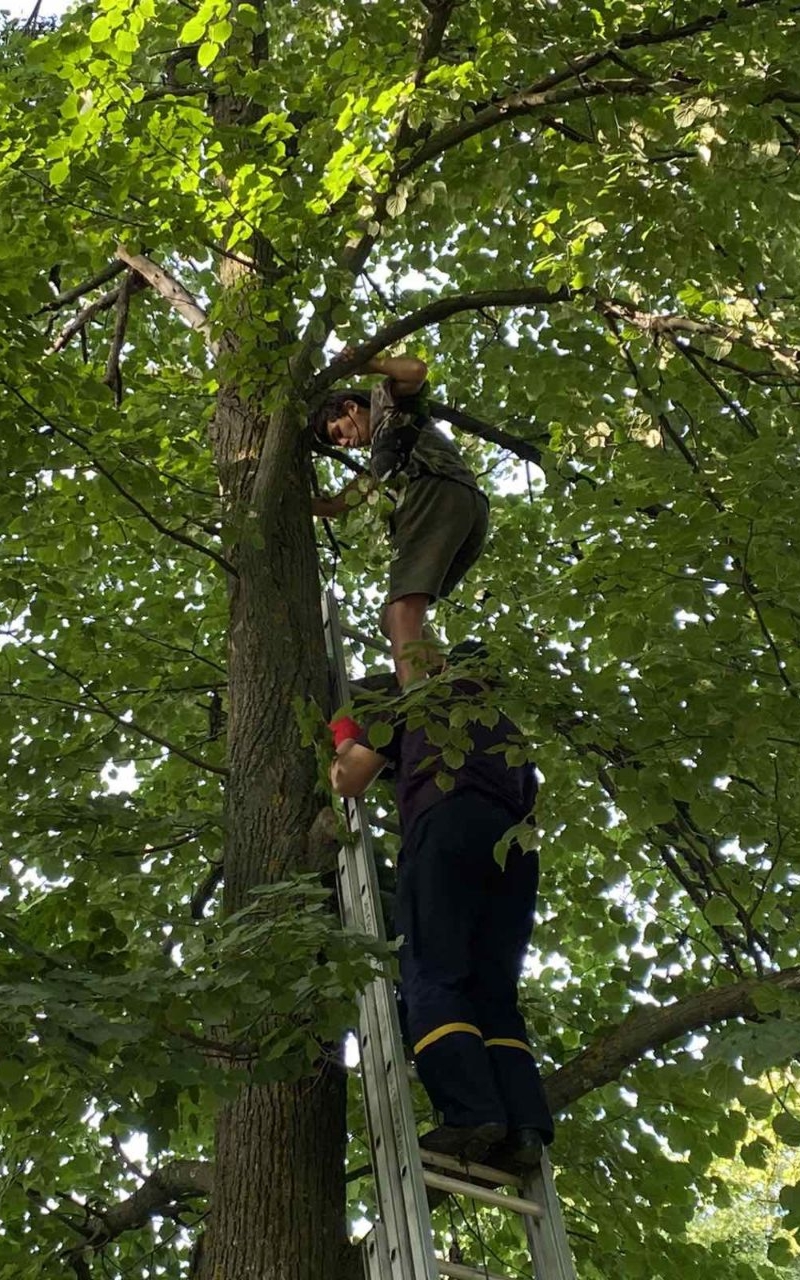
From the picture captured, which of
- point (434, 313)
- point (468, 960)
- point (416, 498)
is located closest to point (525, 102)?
point (434, 313)

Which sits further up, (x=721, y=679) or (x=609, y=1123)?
(x=721, y=679)

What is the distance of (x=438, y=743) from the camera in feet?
9.80

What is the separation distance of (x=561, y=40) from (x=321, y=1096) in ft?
11.4

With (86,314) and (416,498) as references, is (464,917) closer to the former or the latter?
(416,498)

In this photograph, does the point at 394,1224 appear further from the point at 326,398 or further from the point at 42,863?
the point at 326,398

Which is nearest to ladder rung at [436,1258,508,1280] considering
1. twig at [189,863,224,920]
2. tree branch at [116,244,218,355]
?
twig at [189,863,224,920]

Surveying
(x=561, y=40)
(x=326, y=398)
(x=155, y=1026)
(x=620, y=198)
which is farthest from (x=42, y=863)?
(x=561, y=40)

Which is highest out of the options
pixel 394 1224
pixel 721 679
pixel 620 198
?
pixel 620 198

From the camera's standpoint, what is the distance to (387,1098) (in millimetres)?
2805

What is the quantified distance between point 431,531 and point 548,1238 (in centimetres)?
230

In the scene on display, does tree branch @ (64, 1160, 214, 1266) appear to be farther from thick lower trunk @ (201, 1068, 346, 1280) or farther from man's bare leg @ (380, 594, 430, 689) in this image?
man's bare leg @ (380, 594, 430, 689)

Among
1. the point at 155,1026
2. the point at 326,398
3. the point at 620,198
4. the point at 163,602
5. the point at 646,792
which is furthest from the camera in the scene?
the point at 163,602

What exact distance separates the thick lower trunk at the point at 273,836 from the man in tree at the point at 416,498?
353 mm

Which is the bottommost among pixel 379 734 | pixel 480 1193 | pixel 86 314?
pixel 480 1193
